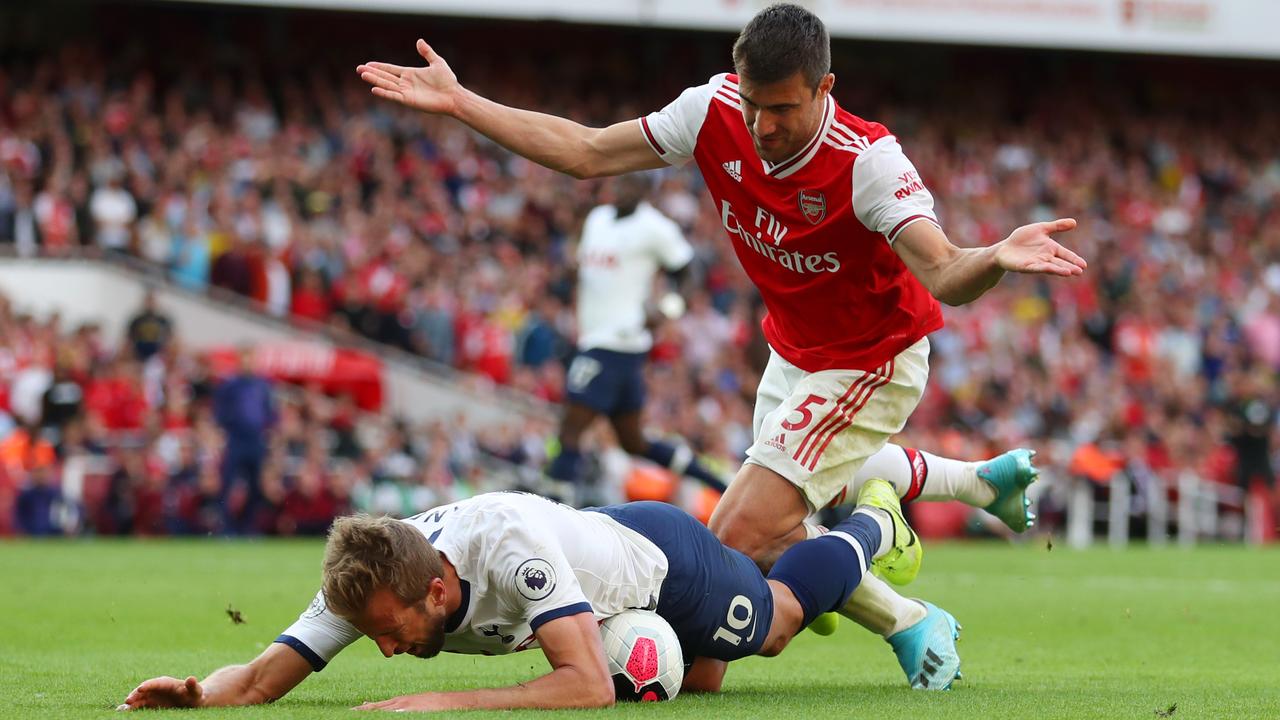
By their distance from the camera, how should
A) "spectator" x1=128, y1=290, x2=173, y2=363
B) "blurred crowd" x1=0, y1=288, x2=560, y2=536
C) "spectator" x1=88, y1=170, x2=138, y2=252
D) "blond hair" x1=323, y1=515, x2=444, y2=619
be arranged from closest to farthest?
"blond hair" x1=323, y1=515, x2=444, y2=619
"blurred crowd" x1=0, y1=288, x2=560, y2=536
"spectator" x1=128, y1=290, x2=173, y2=363
"spectator" x1=88, y1=170, x2=138, y2=252

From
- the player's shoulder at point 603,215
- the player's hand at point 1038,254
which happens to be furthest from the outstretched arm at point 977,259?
the player's shoulder at point 603,215

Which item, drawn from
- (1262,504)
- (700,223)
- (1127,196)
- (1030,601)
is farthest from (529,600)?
(1127,196)

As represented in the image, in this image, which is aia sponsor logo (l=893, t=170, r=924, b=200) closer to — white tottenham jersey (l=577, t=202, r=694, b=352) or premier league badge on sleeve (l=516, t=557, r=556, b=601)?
premier league badge on sleeve (l=516, t=557, r=556, b=601)

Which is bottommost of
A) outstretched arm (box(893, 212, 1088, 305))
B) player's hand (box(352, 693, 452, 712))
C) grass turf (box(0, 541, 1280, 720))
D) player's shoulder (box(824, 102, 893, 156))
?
grass turf (box(0, 541, 1280, 720))

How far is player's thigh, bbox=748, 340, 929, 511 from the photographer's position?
6668 mm

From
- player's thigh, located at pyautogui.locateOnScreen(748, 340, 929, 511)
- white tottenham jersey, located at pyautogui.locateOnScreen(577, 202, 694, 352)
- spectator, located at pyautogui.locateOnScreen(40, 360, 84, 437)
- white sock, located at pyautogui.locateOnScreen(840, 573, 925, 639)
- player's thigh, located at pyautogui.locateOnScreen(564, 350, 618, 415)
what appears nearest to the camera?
white sock, located at pyautogui.locateOnScreen(840, 573, 925, 639)

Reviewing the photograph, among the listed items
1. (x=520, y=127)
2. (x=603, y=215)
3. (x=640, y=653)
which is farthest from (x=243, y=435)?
(x=640, y=653)

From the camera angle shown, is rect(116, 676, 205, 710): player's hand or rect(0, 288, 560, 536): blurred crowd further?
rect(0, 288, 560, 536): blurred crowd

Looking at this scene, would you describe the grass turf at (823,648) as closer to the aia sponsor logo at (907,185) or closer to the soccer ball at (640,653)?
the soccer ball at (640,653)

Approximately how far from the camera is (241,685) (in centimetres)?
536

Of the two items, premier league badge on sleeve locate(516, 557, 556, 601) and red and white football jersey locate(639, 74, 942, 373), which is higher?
red and white football jersey locate(639, 74, 942, 373)

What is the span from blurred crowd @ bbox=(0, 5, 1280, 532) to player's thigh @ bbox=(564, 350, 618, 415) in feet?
17.1

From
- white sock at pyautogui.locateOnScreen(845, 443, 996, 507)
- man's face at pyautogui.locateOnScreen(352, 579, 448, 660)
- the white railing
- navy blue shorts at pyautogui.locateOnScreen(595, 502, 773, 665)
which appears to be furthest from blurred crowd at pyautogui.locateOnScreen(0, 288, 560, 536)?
man's face at pyautogui.locateOnScreen(352, 579, 448, 660)

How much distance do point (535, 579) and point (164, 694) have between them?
119 centimetres
